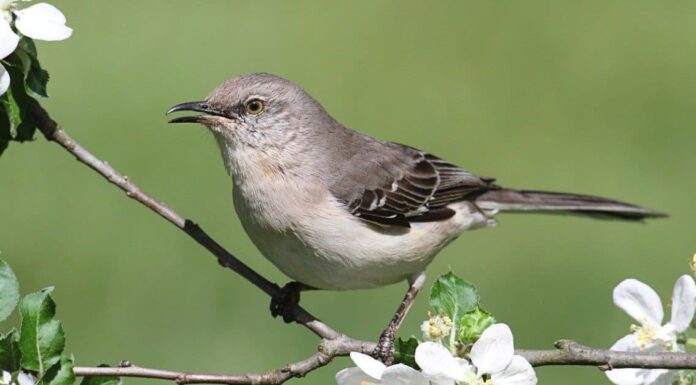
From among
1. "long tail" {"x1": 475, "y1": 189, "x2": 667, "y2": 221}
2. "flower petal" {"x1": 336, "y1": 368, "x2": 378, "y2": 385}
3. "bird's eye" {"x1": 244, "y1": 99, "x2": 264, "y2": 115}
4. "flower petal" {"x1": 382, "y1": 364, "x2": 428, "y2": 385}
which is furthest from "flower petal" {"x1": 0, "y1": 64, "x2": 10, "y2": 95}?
"long tail" {"x1": 475, "y1": 189, "x2": 667, "y2": 221}

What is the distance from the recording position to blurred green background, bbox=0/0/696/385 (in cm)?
813

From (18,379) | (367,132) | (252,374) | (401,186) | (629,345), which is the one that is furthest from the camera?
(367,132)

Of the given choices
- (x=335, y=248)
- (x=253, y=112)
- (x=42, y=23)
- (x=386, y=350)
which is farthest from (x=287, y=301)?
(x=42, y=23)

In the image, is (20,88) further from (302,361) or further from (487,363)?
(487,363)

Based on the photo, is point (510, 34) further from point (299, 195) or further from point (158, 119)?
point (299, 195)

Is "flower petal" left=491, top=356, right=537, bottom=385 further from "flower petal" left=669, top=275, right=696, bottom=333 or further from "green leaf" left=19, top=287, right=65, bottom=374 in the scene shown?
"green leaf" left=19, top=287, right=65, bottom=374

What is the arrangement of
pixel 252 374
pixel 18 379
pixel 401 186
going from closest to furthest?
pixel 18 379, pixel 252 374, pixel 401 186

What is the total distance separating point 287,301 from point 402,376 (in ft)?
8.17

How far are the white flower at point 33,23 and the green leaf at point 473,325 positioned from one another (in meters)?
1.33

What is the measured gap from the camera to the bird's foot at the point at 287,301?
16.1ft

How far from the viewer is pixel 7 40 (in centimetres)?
297

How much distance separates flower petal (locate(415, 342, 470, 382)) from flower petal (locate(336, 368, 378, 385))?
0.25 m

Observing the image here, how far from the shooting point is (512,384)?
2623 millimetres

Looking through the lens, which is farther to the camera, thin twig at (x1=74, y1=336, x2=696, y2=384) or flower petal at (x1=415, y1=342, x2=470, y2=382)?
thin twig at (x1=74, y1=336, x2=696, y2=384)
